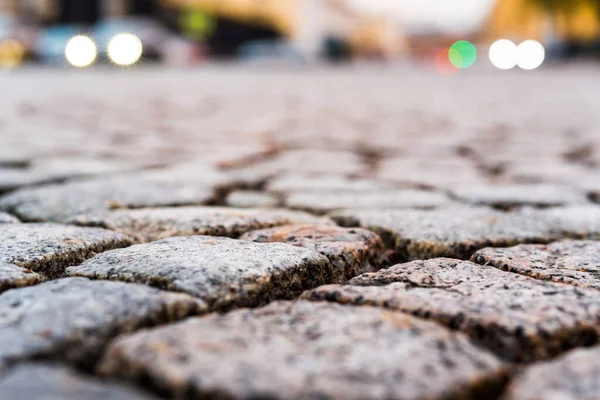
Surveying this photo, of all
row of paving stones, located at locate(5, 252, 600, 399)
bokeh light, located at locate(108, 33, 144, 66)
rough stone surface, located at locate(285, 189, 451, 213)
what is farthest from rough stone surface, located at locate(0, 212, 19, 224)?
bokeh light, located at locate(108, 33, 144, 66)

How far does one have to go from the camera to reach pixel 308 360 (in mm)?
750

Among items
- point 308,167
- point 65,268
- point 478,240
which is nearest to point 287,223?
point 478,240

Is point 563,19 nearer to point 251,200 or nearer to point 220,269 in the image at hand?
point 251,200

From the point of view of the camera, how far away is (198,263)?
107 centimetres

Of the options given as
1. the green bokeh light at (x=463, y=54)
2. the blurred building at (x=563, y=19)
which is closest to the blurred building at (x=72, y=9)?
the green bokeh light at (x=463, y=54)

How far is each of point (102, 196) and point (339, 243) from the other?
32.4 inches

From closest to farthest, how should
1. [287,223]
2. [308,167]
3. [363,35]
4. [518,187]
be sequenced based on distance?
1. [287,223]
2. [518,187]
3. [308,167]
4. [363,35]

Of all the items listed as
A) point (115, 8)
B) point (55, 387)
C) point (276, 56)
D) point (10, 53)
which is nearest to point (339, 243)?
point (55, 387)

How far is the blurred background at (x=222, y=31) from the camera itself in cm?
1816

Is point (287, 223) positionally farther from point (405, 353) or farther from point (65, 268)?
point (405, 353)

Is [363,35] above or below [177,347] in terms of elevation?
above

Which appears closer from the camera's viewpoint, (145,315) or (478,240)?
(145,315)

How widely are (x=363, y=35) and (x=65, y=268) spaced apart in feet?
169

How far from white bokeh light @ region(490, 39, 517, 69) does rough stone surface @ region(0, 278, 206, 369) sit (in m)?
24.8
